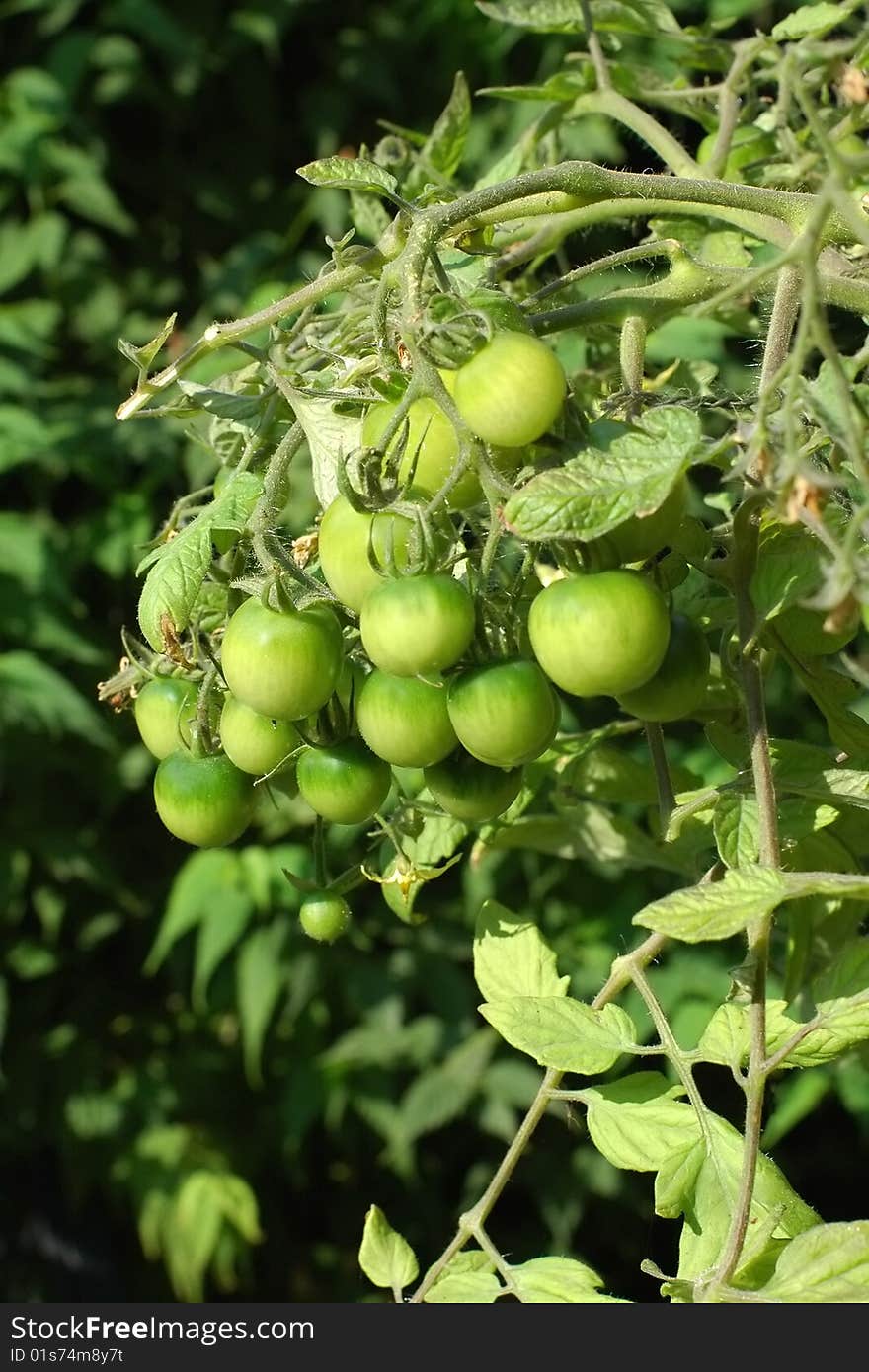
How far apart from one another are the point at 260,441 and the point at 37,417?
1.55 meters

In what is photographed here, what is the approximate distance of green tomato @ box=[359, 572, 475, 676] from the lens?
0.57 metres

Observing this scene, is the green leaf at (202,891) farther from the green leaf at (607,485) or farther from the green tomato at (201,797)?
the green leaf at (607,485)

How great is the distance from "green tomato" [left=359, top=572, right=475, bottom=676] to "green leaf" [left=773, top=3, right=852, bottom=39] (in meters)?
0.55

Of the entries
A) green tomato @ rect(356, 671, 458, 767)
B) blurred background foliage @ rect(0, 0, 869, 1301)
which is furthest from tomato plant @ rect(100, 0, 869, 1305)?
blurred background foliage @ rect(0, 0, 869, 1301)

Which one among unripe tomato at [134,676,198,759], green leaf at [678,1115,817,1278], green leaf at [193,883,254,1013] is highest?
unripe tomato at [134,676,198,759]

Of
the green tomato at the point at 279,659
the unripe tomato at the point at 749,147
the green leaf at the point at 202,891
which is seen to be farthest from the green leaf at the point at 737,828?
the green leaf at the point at 202,891

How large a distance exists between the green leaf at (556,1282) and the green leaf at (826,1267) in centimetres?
12

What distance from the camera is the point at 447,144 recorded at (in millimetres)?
1003

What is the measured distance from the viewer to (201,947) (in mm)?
2059

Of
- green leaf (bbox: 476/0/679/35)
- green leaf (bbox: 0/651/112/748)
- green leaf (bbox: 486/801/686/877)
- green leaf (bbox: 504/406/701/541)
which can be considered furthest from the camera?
green leaf (bbox: 0/651/112/748)

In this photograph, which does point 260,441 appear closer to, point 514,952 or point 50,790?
point 514,952

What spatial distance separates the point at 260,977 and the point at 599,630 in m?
1.62

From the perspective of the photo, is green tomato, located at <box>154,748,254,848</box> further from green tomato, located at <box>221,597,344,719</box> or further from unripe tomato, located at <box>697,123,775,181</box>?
unripe tomato, located at <box>697,123,775,181</box>

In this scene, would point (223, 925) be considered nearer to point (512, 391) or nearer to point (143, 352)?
point (143, 352)
